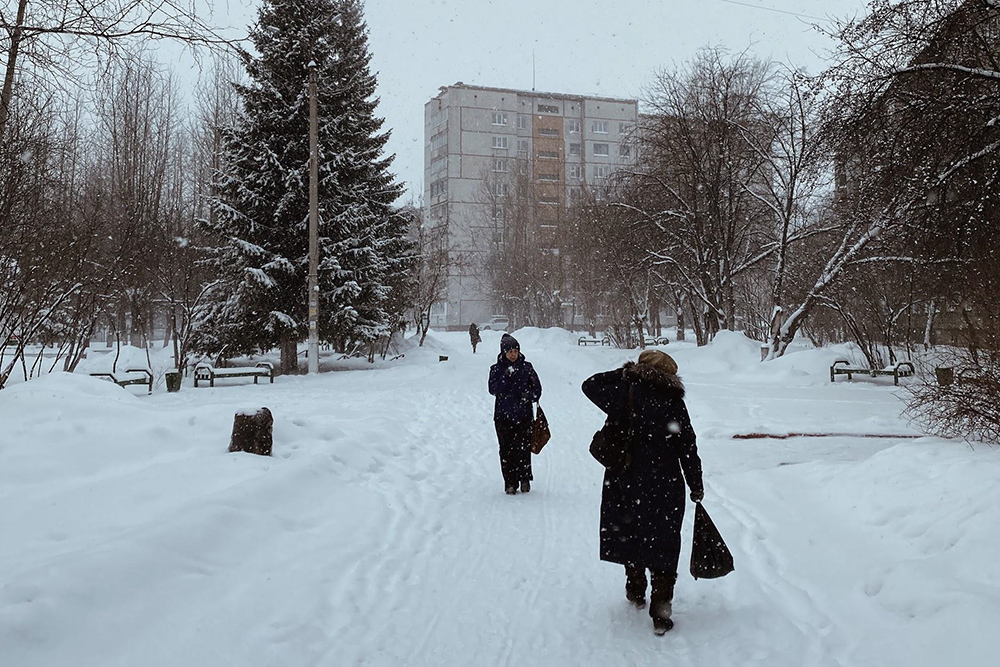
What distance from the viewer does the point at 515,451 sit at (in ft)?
24.2

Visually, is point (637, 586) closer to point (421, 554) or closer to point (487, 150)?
point (421, 554)

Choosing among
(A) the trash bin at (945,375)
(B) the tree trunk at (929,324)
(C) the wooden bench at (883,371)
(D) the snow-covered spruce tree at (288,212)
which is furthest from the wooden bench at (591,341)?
(A) the trash bin at (945,375)

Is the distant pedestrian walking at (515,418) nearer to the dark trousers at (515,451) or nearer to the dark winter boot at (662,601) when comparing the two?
the dark trousers at (515,451)

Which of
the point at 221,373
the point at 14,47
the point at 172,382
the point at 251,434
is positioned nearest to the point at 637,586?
the point at 251,434

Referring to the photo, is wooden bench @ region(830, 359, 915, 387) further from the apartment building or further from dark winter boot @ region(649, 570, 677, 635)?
the apartment building

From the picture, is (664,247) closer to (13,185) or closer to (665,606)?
(13,185)

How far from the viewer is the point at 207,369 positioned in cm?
1866

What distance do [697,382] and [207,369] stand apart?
13.4 m

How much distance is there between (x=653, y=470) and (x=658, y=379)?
560 mm

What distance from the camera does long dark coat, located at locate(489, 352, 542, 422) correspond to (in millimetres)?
7418

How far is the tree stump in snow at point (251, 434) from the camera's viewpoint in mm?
7422

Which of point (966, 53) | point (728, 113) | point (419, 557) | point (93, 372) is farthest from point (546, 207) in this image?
point (419, 557)

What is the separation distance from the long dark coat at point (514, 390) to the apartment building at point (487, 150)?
6203 centimetres

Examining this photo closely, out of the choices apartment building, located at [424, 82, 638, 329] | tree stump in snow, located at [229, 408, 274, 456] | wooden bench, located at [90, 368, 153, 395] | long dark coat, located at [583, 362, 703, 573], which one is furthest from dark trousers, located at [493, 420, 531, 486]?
apartment building, located at [424, 82, 638, 329]
